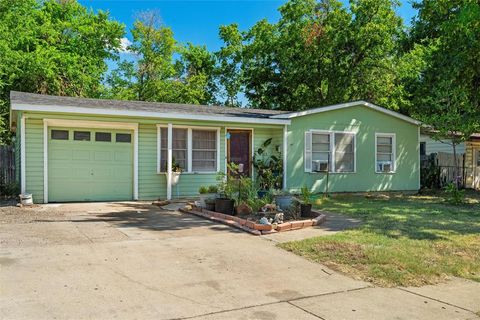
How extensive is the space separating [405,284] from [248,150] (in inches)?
394

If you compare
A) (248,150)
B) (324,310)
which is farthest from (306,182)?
(324,310)

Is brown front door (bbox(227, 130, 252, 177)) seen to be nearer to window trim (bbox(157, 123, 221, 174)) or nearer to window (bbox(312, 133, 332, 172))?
window trim (bbox(157, 123, 221, 174))

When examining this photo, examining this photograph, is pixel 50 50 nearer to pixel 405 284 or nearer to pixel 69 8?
pixel 69 8

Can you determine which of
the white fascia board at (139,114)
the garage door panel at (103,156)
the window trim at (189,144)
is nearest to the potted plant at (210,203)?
the window trim at (189,144)

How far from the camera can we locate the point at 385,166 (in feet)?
54.5

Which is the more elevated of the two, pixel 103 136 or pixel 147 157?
pixel 103 136

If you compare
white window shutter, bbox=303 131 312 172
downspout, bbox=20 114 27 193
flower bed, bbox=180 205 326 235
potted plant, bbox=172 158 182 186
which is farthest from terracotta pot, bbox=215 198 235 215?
white window shutter, bbox=303 131 312 172

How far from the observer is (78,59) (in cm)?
2628

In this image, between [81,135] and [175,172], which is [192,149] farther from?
[81,135]

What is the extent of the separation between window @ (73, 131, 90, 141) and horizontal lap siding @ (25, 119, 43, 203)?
0.92 m

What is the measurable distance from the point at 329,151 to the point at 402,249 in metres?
9.20

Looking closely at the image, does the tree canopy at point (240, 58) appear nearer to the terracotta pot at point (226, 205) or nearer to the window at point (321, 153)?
the window at point (321, 153)

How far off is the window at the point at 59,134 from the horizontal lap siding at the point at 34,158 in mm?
356

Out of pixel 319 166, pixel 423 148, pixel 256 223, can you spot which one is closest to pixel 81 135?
pixel 256 223
